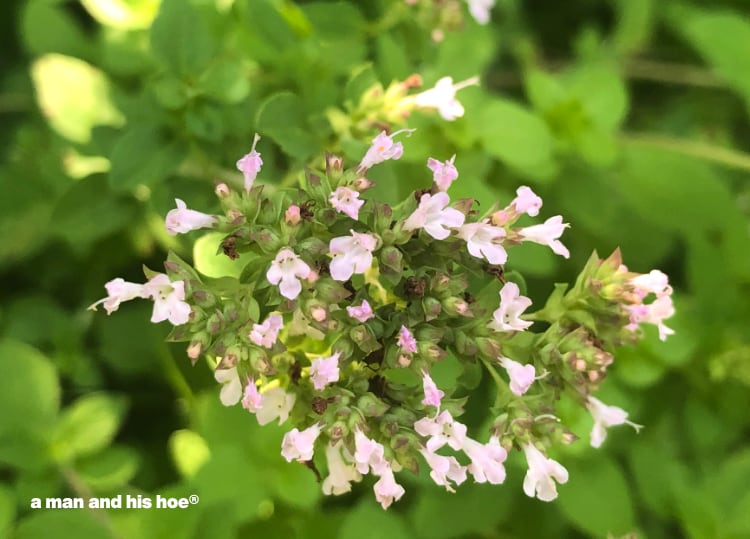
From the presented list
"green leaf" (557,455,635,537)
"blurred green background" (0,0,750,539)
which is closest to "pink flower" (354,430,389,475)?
"blurred green background" (0,0,750,539)

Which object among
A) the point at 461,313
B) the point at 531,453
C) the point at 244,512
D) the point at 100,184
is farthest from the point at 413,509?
the point at 100,184

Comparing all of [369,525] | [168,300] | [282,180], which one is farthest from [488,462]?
[282,180]

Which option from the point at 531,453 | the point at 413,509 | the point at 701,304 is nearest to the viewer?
the point at 531,453

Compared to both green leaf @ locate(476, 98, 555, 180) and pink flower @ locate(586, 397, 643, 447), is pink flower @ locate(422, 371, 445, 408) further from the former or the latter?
green leaf @ locate(476, 98, 555, 180)

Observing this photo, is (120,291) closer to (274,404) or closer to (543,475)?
(274,404)

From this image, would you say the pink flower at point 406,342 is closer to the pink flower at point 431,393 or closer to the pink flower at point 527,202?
the pink flower at point 431,393

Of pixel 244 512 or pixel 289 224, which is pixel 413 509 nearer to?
pixel 244 512
